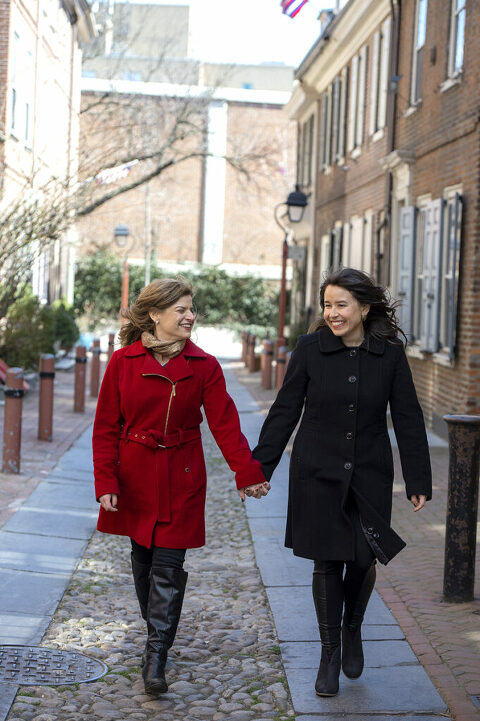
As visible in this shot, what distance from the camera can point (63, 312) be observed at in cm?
2641

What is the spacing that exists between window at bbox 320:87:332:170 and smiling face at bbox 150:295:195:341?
796 inches

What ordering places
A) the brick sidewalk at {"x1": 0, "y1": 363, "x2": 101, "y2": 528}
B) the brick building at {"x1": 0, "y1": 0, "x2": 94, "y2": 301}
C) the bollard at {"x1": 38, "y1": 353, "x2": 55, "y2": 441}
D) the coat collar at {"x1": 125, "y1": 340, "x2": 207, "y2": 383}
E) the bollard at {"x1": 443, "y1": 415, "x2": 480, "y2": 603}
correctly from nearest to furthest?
the coat collar at {"x1": 125, "y1": 340, "x2": 207, "y2": 383}
the bollard at {"x1": 443, "y1": 415, "x2": 480, "y2": 603}
the brick sidewalk at {"x1": 0, "y1": 363, "x2": 101, "y2": 528}
the bollard at {"x1": 38, "y1": 353, "x2": 55, "y2": 441}
the brick building at {"x1": 0, "y1": 0, "x2": 94, "y2": 301}

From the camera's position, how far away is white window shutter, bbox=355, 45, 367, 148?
19922 mm

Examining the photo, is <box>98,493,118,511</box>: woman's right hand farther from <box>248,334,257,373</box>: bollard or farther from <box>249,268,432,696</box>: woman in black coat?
<box>248,334,257,373</box>: bollard

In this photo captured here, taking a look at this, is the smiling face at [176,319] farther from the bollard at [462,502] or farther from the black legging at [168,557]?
the bollard at [462,502]

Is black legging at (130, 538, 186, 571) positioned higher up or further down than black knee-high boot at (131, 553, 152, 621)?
higher up

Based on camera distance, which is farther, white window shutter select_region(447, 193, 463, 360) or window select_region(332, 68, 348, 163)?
window select_region(332, 68, 348, 163)

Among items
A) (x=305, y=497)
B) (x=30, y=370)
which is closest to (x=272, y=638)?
(x=305, y=497)

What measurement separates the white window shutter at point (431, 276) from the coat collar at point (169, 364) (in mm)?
8933

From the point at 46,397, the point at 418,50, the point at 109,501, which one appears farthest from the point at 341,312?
the point at 418,50

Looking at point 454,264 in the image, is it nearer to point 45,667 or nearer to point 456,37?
point 456,37

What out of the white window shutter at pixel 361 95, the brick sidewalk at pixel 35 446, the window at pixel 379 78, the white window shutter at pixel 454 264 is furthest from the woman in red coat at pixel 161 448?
the white window shutter at pixel 361 95

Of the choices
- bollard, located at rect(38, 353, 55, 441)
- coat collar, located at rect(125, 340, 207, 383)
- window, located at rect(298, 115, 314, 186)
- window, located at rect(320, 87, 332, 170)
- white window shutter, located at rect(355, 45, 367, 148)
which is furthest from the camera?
window, located at rect(298, 115, 314, 186)

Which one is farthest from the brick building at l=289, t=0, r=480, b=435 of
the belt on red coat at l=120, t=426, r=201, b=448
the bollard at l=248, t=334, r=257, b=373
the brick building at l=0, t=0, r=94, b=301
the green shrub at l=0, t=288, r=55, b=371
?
the belt on red coat at l=120, t=426, r=201, b=448
